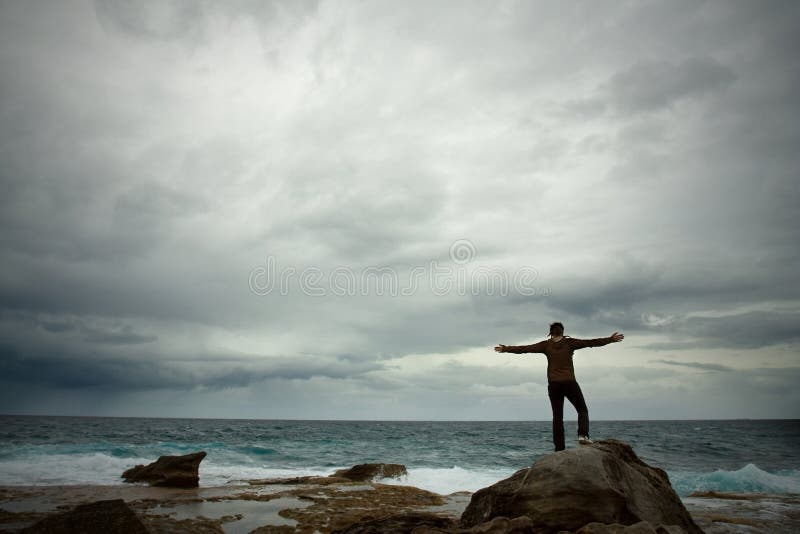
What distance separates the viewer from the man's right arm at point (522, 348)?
957cm

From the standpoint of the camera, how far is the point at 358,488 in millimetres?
15180

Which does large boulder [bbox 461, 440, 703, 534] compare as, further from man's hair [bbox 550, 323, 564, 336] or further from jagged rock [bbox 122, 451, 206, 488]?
jagged rock [bbox 122, 451, 206, 488]

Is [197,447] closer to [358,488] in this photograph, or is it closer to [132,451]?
[132,451]

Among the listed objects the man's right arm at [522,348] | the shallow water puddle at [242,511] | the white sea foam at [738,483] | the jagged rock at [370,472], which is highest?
the man's right arm at [522,348]

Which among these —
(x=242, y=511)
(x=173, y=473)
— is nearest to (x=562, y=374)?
(x=242, y=511)

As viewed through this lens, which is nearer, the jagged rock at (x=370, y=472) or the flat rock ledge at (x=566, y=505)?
the flat rock ledge at (x=566, y=505)

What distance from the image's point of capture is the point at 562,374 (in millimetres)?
9250

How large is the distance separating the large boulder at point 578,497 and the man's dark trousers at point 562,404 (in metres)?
1.64

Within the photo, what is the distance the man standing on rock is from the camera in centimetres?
918


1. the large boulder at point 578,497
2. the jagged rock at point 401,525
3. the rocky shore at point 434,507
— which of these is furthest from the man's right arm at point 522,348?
the jagged rock at point 401,525

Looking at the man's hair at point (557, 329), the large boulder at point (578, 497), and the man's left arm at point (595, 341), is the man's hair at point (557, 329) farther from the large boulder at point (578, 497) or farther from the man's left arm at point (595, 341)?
the large boulder at point (578, 497)

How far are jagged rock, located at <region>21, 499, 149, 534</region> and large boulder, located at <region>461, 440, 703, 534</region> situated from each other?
4.98 m

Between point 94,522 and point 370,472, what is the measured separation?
14615 millimetres

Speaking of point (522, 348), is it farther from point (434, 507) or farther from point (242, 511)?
point (242, 511)
